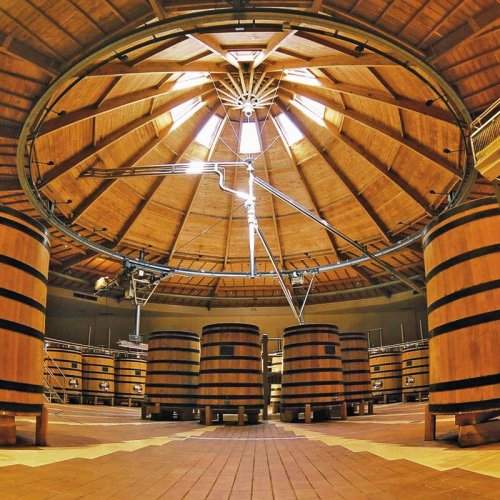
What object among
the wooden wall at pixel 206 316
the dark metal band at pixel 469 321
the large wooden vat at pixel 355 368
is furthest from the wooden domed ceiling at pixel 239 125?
the dark metal band at pixel 469 321

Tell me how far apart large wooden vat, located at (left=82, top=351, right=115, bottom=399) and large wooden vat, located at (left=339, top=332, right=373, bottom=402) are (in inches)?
355

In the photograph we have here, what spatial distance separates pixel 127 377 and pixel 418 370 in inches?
392

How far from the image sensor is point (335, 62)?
1233 cm

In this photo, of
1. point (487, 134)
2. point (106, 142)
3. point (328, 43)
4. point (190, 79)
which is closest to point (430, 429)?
point (487, 134)

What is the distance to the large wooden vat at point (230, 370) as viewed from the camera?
30.7 feet

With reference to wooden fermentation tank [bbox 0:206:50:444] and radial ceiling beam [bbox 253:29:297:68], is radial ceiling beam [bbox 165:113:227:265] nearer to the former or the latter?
radial ceiling beam [bbox 253:29:297:68]

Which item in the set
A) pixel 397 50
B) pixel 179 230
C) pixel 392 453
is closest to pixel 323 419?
pixel 392 453

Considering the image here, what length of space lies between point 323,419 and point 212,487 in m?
7.53

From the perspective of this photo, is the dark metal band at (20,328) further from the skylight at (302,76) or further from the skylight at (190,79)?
the skylight at (302,76)

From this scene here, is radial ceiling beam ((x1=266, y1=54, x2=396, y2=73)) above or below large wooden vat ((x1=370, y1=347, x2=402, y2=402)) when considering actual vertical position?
above

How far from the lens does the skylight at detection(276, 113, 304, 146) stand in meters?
19.2

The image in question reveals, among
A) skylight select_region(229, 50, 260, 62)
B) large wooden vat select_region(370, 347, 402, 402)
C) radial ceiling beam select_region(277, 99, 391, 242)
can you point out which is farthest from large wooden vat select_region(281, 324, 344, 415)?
radial ceiling beam select_region(277, 99, 391, 242)

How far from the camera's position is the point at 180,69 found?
43.0 ft

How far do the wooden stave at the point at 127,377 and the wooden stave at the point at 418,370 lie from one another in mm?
9147
